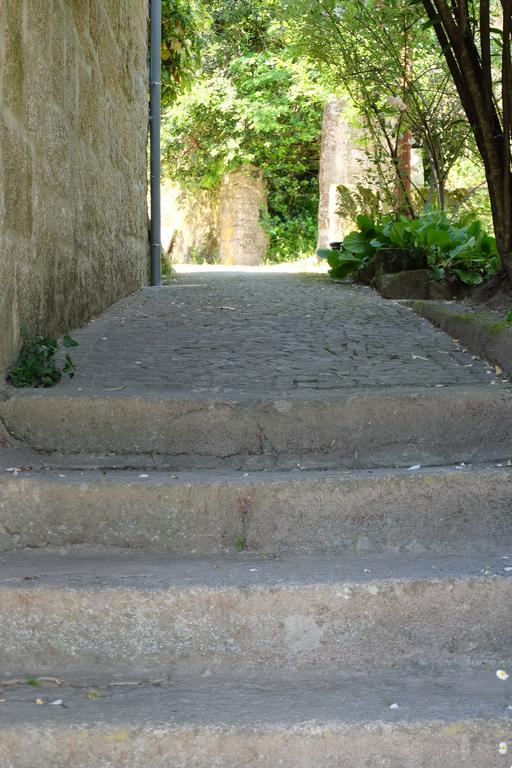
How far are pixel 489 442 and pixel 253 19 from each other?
15.0 meters

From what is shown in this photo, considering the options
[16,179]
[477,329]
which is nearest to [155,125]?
[477,329]

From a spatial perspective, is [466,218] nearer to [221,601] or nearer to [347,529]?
[347,529]

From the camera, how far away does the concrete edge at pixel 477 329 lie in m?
2.89

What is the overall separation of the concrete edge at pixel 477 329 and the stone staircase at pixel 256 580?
0.47 meters

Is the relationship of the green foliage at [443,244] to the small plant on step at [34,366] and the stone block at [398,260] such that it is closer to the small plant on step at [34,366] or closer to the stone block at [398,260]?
the stone block at [398,260]

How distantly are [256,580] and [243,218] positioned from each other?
46.2 feet

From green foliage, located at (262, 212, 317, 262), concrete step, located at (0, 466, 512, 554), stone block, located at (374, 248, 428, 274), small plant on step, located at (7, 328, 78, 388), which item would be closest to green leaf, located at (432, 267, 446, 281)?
stone block, located at (374, 248, 428, 274)

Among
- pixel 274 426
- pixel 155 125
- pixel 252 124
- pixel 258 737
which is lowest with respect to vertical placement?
pixel 258 737

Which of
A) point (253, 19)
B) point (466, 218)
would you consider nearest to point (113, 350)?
point (466, 218)

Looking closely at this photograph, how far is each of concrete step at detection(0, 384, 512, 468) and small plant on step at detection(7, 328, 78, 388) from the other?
0.11m

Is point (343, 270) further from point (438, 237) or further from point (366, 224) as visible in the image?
point (438, 237)

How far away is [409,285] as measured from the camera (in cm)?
511

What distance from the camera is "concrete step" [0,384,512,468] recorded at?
2.33m

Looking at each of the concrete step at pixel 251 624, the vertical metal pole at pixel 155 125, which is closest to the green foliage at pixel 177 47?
the vertical metal pole at pixel 155 125
